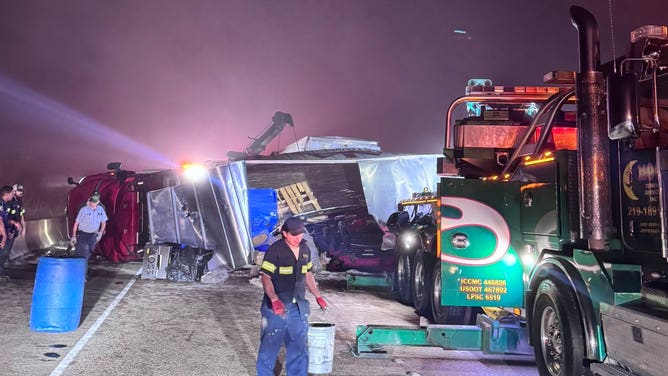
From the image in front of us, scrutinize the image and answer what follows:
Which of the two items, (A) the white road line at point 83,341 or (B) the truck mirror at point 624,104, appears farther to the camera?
(A) the white road line at point 83,341

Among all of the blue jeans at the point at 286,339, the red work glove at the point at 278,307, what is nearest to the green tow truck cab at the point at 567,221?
the blue jeans at the point at 286,339

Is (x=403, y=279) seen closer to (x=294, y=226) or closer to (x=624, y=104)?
(x=294, y=226)

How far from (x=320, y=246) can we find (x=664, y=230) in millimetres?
12226

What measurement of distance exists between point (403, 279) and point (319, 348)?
18.2 feet

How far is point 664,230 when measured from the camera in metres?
3.80

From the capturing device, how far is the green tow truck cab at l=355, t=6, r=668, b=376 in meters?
4.03

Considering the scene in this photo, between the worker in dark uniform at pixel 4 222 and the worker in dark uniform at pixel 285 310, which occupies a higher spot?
the worker in dark uniform at pixel 4 222

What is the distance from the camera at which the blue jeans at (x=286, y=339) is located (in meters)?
5.04

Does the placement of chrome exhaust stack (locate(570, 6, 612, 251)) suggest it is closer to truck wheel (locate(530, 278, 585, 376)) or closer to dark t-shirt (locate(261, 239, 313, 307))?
truck wheel (locate(530, 278, 585, 376))

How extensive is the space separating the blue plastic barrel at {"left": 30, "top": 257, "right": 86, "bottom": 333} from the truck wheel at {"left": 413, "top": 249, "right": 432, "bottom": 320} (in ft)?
16.9

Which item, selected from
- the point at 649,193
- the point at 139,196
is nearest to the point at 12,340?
the point at 649,193

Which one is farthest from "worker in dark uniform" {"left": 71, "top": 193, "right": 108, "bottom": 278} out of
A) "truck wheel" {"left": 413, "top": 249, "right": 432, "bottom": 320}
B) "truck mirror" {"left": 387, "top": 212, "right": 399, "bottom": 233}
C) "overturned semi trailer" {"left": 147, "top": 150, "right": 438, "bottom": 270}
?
"truck wheel" {"left": 413, "top": 249, "right": 432, "bottom": 320}

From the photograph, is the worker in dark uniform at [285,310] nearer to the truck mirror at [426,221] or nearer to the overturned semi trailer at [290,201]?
the truck mirror at [426,221]

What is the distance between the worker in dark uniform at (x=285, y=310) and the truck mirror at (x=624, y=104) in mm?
2707
